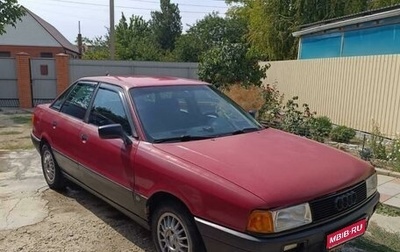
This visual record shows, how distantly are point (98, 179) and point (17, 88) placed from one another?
1282 centimetres

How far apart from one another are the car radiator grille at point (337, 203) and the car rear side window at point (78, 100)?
2811mm

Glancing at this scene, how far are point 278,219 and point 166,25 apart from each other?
142 ft

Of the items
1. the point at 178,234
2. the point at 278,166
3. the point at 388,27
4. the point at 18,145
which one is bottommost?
the point at 18,145

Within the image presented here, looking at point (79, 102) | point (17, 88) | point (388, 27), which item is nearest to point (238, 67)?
point (388, 27)

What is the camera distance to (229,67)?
34.3 ft

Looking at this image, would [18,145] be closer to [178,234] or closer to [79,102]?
[79,102]

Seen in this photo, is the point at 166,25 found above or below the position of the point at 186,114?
above

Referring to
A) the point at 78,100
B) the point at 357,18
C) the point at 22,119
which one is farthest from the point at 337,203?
the point at 22,119

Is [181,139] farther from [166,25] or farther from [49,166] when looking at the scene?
[166,25]

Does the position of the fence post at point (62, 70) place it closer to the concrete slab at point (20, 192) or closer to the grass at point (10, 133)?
the grass at point (10, 133)

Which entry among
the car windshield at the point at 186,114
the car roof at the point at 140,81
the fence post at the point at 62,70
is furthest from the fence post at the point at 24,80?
the car windshield at the point at 186,114

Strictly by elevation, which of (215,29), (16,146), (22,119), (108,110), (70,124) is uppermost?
(215,29)

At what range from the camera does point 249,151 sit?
115 inches

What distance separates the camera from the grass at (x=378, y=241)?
3.37 m
